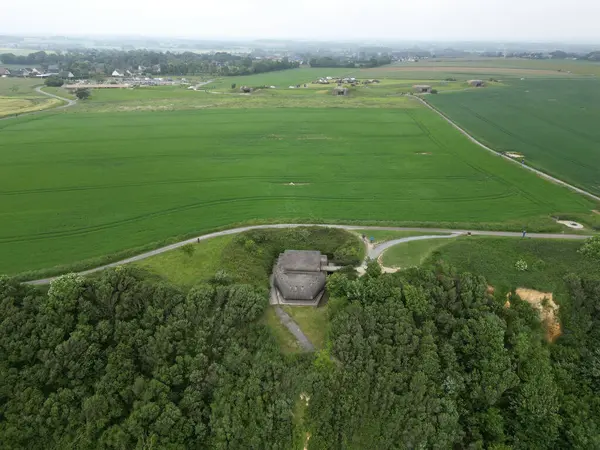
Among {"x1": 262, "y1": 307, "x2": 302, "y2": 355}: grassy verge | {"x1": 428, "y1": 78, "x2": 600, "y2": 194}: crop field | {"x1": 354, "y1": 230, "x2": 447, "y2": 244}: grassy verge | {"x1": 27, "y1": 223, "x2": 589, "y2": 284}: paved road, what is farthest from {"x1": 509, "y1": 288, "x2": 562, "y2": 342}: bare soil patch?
{"x1": 428, "y1": 78, "x2": 600, "y2": 194}: crop field

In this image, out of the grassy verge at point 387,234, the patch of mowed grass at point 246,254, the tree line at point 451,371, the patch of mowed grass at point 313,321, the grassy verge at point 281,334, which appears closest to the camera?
the tree line at point 451,371

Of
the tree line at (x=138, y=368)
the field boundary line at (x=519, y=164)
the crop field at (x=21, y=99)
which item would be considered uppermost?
the crop field at (x=21, y=99)

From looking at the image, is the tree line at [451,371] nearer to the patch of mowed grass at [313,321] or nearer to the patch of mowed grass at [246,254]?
the patch of mowed grass at [313,321]

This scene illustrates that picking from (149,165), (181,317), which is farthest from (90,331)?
(149,165)

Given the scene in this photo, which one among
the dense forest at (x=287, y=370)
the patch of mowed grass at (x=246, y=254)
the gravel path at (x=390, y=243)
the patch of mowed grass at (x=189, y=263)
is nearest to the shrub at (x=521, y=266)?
the dense forest at (x=287, y=370)

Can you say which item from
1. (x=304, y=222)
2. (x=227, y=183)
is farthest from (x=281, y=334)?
(x=227, y=183)

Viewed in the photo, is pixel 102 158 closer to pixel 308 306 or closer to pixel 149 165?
pixel 149 165

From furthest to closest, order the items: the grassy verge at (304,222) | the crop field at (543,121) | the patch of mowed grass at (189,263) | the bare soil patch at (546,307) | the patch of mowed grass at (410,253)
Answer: the crop field at (543,121) < the patch of mowed grass at (410,253) < the grassy verge at (304,222) < the patch of mowed grass at (189,263) < the bare soil patch at (546,307)
